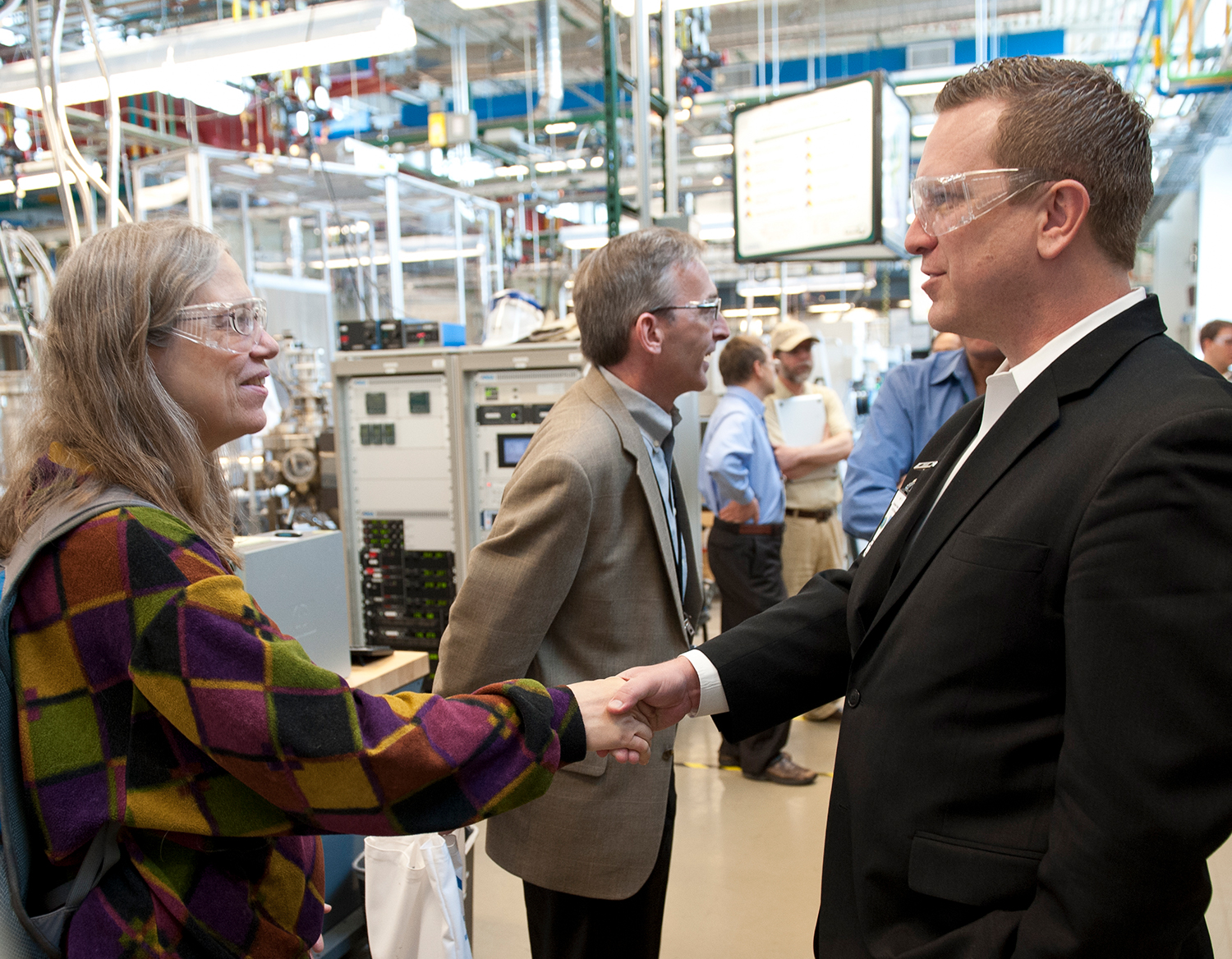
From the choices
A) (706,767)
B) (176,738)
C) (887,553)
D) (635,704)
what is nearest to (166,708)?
(176,738)

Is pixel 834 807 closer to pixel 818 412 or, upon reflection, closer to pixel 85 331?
pixel 85 331

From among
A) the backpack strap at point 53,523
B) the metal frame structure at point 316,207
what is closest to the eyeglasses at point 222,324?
the backpack strap at point 53,523

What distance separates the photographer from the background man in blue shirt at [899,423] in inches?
108

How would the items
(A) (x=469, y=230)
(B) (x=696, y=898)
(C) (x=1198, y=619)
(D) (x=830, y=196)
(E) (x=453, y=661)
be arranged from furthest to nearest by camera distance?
(A) (x=469, y=230), (D) (x=830, y=196), (B) (x=696, y=898), (E) (x=453, y=661), (C) (x=1198, y=619)

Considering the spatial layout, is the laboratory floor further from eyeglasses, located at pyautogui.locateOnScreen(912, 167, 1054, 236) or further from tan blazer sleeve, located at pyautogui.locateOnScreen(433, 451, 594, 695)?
eyeglasses, located at pyautogui.locateOnScreen(912, 167, 1054, 236)

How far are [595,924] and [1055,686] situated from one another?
1128 millimetres

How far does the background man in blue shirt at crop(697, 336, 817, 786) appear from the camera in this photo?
3.86m

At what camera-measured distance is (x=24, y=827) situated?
92 centimetres

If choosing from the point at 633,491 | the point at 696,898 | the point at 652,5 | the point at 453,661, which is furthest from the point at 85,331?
the point at 652,5

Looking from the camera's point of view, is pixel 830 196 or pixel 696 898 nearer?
pixel 696 898

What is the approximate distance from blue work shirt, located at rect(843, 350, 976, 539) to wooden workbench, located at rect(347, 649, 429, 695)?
4.62ft

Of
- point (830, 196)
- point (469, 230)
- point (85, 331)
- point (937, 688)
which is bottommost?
point (937, 688)

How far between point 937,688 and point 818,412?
4.25m

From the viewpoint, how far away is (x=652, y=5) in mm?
4469
